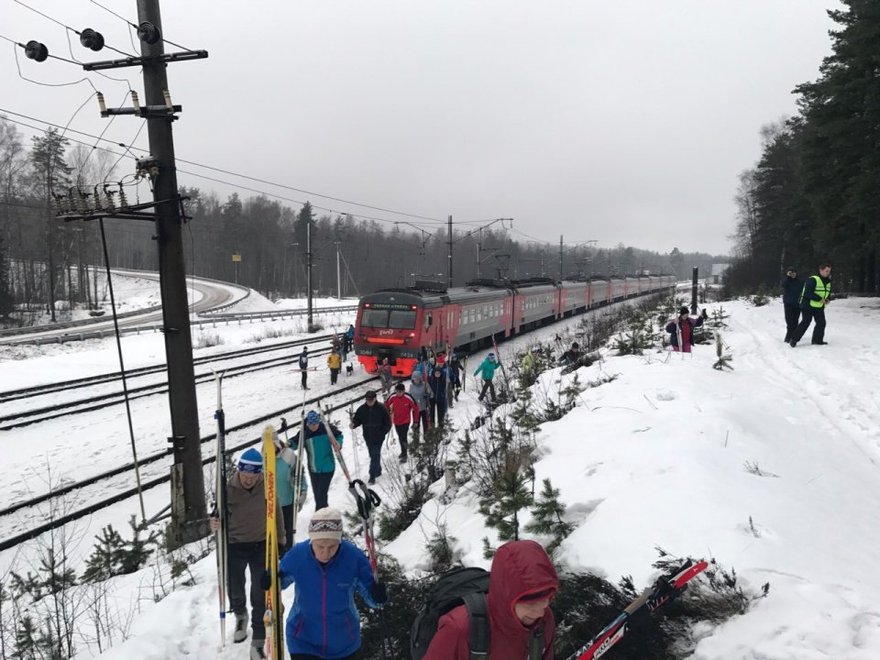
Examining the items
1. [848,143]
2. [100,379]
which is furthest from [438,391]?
[848,143]

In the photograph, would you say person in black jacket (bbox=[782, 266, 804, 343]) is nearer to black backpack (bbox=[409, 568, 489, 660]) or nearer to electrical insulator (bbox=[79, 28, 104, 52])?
black backpack (bbox=[409, 568, 489, 660])

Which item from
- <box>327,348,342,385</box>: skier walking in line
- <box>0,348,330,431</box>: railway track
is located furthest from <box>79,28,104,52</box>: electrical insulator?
<box>327,348,342,385</box>: skier walking in line

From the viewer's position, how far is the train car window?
18078mm

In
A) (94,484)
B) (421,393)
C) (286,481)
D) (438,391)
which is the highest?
(286,481)

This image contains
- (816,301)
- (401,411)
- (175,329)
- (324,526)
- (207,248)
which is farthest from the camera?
(207,248)

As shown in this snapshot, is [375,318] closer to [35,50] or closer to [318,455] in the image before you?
[318,455]

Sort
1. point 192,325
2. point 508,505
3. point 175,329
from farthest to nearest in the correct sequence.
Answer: point 192,325, point 175,329, point 508,505

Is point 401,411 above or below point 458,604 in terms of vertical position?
below

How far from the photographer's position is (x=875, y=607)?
9.56ft

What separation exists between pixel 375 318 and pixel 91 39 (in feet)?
40.3

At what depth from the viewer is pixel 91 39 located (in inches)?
257

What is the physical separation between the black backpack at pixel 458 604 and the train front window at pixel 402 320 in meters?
15.4

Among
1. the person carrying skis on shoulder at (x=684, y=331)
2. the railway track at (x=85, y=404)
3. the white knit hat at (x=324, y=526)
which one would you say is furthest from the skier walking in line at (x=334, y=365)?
the white knit hat at (x=324, y=526)

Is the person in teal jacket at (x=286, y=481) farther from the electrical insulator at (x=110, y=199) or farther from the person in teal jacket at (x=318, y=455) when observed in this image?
the electrical insulator at (x=110, y=199)
